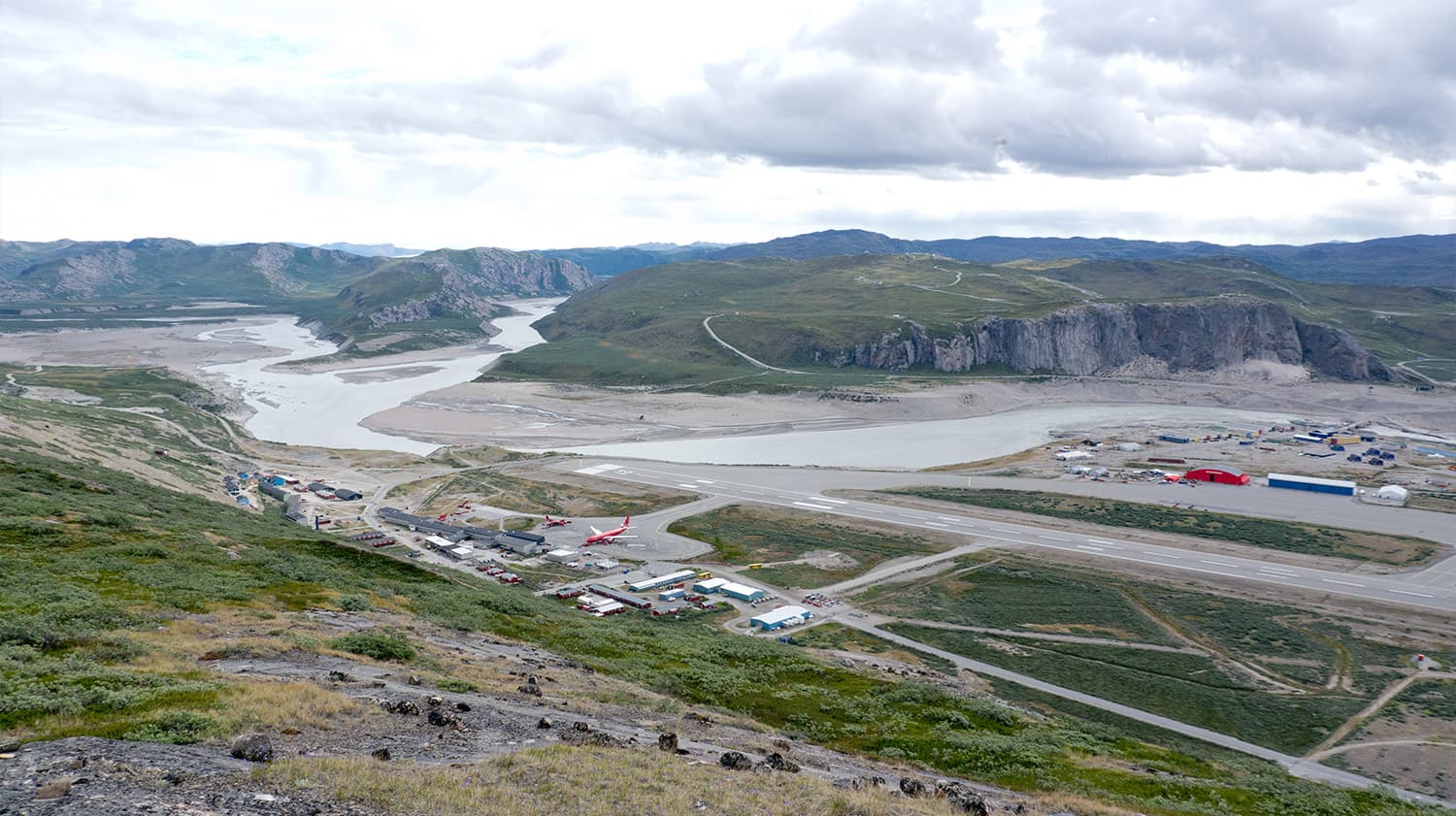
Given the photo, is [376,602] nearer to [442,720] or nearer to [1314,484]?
[442,720]

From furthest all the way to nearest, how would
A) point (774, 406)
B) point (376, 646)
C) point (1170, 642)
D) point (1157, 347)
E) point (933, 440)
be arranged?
point (1157, 347), point (774, 406), point (933, 440), point (1170, 642), point (376, 646)

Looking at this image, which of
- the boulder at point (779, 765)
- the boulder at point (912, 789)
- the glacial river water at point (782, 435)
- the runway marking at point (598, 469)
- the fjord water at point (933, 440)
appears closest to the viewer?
the boulder at point (912, 789)

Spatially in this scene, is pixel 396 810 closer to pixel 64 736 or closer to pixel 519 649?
pixel 64 736

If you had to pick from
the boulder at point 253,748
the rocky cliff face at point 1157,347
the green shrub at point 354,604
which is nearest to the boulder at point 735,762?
the boulder at point 253,748

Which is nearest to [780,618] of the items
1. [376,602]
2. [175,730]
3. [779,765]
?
[376,602]

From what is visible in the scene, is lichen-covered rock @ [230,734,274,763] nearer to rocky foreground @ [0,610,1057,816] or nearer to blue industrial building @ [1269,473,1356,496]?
rocky foreground @ [0,610,1057,816]

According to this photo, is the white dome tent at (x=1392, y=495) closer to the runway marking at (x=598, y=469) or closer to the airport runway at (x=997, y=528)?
the airport runway at (x=997, y=528)
